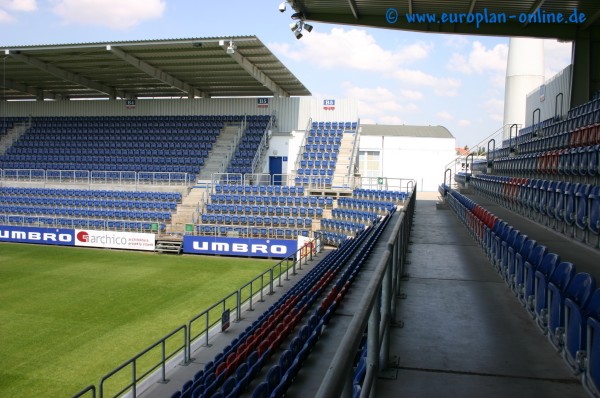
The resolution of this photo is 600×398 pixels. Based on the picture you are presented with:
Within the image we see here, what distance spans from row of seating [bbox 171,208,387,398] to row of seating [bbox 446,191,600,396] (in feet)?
8.91

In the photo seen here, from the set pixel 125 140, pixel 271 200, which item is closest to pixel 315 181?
pixel 271 200

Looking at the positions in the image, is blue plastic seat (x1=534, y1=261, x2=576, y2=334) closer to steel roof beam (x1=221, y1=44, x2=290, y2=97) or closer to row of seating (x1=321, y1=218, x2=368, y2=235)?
row of seating (x1=321, y1=218, x2=368, y2=235)

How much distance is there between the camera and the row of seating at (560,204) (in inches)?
251

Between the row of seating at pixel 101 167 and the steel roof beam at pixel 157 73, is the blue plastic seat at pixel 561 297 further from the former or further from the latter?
the row of seating at pixel 101 167

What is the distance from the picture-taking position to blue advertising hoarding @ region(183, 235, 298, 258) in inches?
863

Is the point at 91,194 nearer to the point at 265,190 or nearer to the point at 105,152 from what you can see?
the point at 105,152

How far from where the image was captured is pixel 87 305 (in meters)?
14.4

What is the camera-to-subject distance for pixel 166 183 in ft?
95.3

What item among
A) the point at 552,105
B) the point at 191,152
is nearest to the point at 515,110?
the point at 552,105

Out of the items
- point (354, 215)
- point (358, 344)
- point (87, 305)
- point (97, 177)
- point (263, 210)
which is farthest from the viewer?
point (97, 177)

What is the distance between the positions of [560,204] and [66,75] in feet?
98.4

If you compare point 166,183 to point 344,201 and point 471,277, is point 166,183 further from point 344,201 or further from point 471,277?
point 471,277

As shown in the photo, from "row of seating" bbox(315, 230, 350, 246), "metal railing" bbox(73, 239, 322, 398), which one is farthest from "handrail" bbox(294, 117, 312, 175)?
"metal railing" bbox(73, 239, 322, 398)

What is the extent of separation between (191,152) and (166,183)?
9.12 ft
